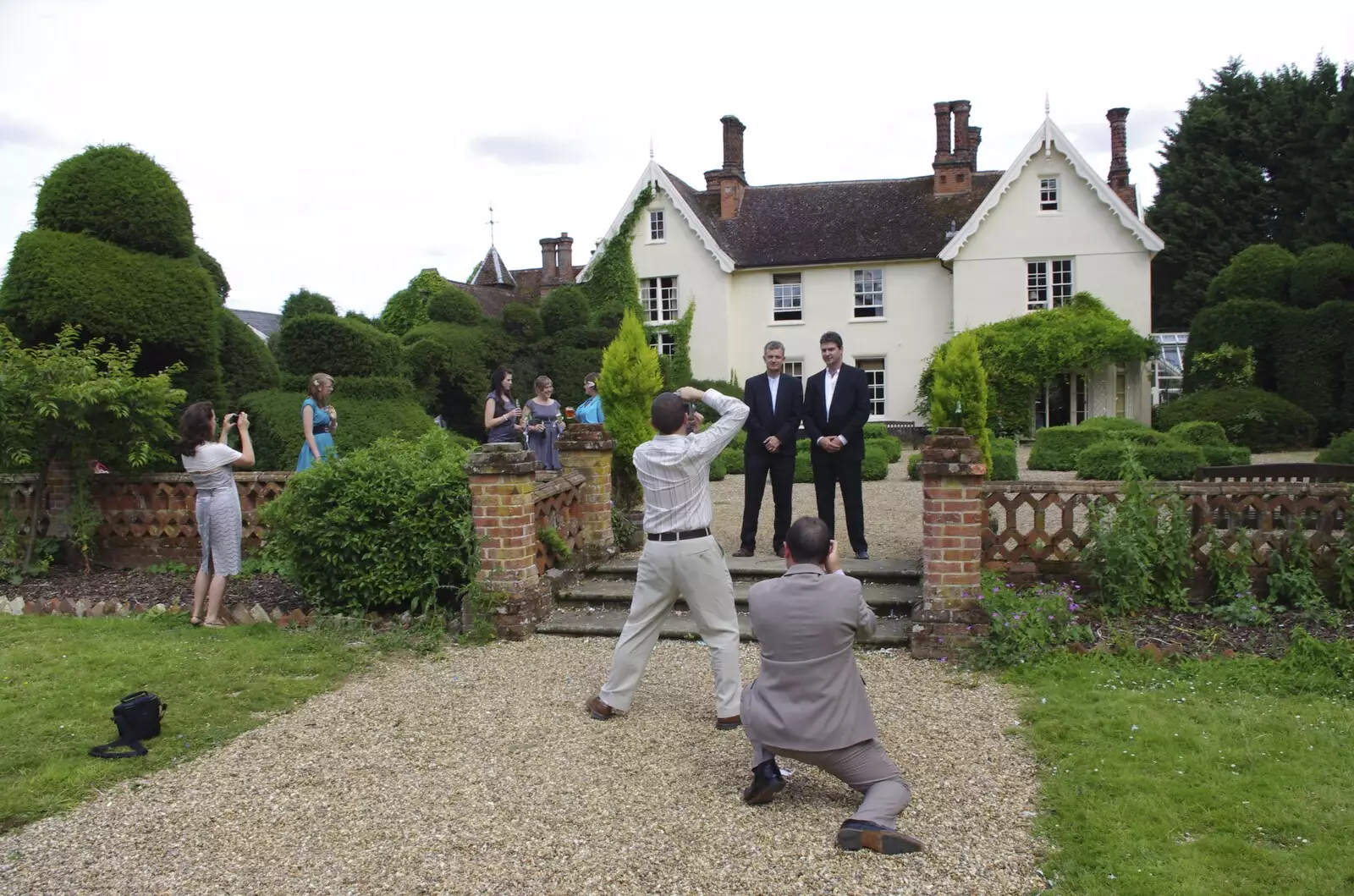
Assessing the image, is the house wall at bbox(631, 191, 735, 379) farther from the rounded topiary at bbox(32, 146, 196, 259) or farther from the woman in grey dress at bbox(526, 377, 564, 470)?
the woman in grey dress at bbox(526, 377, 564, 470)

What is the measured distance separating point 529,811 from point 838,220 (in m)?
28.8

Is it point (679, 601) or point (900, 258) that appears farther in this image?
point (900, 258)

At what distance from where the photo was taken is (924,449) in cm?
644

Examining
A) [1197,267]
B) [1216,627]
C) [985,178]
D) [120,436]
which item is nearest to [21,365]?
[120,436]

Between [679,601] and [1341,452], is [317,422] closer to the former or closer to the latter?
[679,601]

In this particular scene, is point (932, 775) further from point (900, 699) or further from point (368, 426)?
point (368, 426)

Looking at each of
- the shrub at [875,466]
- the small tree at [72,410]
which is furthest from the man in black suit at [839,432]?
the shrub at [875,466]

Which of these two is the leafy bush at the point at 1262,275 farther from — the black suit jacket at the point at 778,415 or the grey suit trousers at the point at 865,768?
the grey suit trousers at the point at 865,768

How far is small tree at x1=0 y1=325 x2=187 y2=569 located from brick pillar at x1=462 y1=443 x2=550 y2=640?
12.6ft

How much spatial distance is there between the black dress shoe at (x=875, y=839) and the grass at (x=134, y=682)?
3.28 metres

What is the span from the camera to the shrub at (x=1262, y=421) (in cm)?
2164

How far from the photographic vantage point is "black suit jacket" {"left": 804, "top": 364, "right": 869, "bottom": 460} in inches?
308

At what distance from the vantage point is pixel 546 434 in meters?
10.3

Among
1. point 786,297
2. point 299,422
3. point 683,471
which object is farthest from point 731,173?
point 683,471
